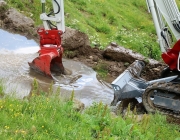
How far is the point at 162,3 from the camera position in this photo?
731 centimetres

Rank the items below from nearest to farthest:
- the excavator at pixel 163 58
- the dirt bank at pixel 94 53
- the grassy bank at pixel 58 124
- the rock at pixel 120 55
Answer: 1. the grassy bank at pixel 58 124
2. the excavator at pixel 163 58
3. the dirt bank at pixel 94 53
4. the rock at pixel 120 55

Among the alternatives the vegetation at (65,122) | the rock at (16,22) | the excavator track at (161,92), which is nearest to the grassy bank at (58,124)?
the vegetation at (65,122)

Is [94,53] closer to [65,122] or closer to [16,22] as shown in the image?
[16,22]

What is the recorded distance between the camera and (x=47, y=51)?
813 centimetres

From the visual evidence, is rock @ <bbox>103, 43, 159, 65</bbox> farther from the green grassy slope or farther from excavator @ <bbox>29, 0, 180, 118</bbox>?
excavator @ <bbox>29, 0, 180, 118</bbox>

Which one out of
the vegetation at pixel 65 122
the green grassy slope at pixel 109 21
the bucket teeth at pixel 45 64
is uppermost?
the vegetation at pixel 65 122

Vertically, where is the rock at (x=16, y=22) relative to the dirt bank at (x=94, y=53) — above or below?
above

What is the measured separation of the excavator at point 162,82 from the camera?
686 cm

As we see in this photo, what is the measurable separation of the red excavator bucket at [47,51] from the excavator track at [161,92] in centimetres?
215

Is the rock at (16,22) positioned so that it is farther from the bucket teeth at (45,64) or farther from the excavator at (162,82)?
the excavator at (162,82)

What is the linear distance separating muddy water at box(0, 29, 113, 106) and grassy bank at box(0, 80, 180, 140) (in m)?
1.67

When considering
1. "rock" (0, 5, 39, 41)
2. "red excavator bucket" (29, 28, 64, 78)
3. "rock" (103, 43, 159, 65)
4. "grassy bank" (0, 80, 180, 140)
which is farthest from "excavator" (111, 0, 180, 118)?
"rock" (0, 5, 39, 41)

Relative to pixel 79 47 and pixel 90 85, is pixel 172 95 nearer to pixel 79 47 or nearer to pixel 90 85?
pixel 90 85

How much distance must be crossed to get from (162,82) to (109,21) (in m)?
8.06
